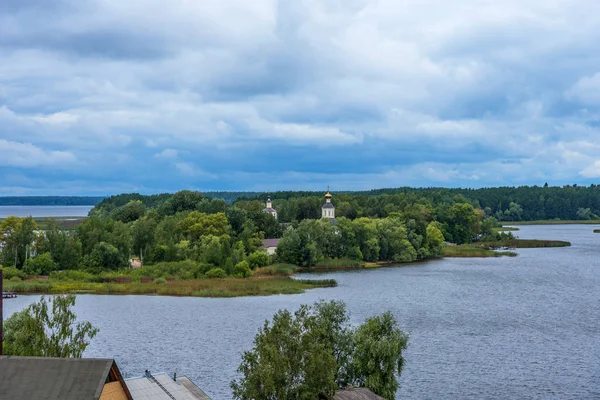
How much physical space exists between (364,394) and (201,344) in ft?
56.4

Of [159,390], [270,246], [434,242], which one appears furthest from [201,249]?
[159,390]

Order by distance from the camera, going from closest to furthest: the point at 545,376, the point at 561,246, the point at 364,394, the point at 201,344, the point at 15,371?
the point at 15,371 < the point at 364,394 < the point at 545,376 < the point at 201,344 < the point at 561,246

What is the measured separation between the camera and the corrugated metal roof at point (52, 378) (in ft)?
57.7

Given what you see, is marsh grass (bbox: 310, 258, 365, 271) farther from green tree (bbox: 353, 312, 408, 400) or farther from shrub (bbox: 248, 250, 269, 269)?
green tree (bbox: 353, 312, 408, 400)

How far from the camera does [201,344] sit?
40.9m

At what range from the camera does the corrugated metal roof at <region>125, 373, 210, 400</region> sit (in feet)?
88.2

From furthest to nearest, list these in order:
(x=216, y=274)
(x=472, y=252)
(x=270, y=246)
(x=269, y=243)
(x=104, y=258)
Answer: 1. (x=472, y=252)
2. (x=269, y=243)
3. (x=270, y=246)
4. (x=104, y=258)
5. (x=216, y=274)

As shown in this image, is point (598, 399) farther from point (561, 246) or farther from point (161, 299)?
point (561, 246)

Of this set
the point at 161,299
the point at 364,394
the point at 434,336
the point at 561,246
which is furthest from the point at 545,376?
the point at 561,246

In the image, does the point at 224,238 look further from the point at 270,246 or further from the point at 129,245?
the point at 129,245

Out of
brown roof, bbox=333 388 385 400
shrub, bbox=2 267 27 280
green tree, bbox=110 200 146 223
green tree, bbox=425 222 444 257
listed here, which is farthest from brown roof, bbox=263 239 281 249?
brown roof, bbox=333 388 385 400

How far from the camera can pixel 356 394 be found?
85.6ft

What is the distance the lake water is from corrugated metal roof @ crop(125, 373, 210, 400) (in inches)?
93.5

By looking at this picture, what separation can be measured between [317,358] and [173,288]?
42552mm
